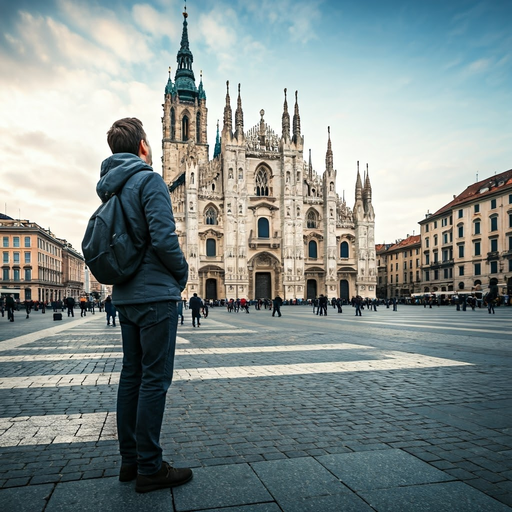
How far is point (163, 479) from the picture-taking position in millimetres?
2289

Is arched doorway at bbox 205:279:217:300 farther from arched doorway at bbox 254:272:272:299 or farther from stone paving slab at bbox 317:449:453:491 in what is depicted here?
stone paving slab at bbox 317:449:453:491

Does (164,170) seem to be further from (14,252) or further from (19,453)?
(19,453)

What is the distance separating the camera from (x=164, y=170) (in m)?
59.6

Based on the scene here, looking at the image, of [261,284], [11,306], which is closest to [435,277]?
[261,284]

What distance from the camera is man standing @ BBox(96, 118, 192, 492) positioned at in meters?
2.33

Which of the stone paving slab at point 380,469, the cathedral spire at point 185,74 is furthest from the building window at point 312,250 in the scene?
the stone paving slab at point 380,469

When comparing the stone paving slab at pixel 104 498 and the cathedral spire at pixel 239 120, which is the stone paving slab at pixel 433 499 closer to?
the stone paving slab at pixel 104 498

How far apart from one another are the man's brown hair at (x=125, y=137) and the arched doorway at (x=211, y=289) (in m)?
44.6

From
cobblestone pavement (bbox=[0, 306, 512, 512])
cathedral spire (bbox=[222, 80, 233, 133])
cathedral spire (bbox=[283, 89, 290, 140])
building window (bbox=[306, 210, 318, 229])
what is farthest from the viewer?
building window (bbox=[306, 210, 318, 229])

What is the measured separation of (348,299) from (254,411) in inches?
1931

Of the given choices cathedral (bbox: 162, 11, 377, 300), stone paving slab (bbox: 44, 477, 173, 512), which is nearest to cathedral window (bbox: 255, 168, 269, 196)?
cathedral (bbox: 162, 11, 377, 300)

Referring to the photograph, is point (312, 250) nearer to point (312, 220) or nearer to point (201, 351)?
point (312, 220)

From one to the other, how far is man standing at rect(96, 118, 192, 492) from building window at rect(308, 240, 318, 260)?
160 feet

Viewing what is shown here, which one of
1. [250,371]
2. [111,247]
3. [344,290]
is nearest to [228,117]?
[344,290]
